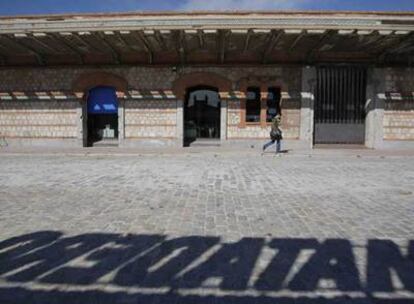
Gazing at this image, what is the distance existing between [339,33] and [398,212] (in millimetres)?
9930

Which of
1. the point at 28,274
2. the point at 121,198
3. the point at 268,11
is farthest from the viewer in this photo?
the point at 268,11

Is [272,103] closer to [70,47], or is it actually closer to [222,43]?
[222,43]

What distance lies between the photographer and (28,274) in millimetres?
→ 3195

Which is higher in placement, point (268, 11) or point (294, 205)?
point (268, 11)

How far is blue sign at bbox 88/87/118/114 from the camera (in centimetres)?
1716

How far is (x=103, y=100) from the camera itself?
1725 centimetres

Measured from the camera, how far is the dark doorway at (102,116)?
17.2 meters

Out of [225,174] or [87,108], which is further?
[87,108]

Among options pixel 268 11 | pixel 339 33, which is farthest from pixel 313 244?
pixel 268 11

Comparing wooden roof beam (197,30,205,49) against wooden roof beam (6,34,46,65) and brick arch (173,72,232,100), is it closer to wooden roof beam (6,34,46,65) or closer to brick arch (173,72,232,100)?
brick arch (173,72,232,100)

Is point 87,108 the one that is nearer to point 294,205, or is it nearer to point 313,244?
point 294,205

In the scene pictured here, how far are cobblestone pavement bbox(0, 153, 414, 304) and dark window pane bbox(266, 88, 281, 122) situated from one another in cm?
884

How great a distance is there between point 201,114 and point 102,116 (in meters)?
5.23

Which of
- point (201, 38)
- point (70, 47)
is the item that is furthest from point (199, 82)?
point (70, 47)
